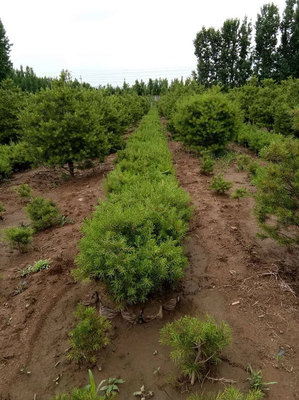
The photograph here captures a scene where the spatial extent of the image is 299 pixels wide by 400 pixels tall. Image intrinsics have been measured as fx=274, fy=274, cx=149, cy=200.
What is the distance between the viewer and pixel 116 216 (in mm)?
3029

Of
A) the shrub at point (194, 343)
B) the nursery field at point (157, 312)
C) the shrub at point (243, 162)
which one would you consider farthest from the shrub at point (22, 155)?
the shrub at point (194, 343)

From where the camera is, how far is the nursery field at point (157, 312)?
2600mm

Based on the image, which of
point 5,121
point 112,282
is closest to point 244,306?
point 112,282

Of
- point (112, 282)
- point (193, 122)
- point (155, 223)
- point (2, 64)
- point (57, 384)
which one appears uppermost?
point (2, 64)

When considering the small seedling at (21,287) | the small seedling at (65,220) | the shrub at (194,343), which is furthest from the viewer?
the small seedling at (65,220)

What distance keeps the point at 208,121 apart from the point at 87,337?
962 centimetres

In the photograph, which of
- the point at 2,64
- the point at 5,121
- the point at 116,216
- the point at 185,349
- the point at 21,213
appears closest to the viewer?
the point at 185,349

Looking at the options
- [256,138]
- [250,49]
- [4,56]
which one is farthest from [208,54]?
[256,138]

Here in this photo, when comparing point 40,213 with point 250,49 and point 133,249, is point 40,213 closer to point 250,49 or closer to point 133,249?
point 133,249

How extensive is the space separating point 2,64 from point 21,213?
34.8 meters

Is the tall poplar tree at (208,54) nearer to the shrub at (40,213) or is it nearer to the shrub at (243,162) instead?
the shrub at (243,162)

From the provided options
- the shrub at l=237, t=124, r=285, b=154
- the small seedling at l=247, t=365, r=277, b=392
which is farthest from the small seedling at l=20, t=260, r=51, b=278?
the shrub at l=237, t=124, r=285, b=154

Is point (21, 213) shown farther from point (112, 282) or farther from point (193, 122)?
Answer: point (193, 122)

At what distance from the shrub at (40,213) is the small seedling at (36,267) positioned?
136 centimetres
